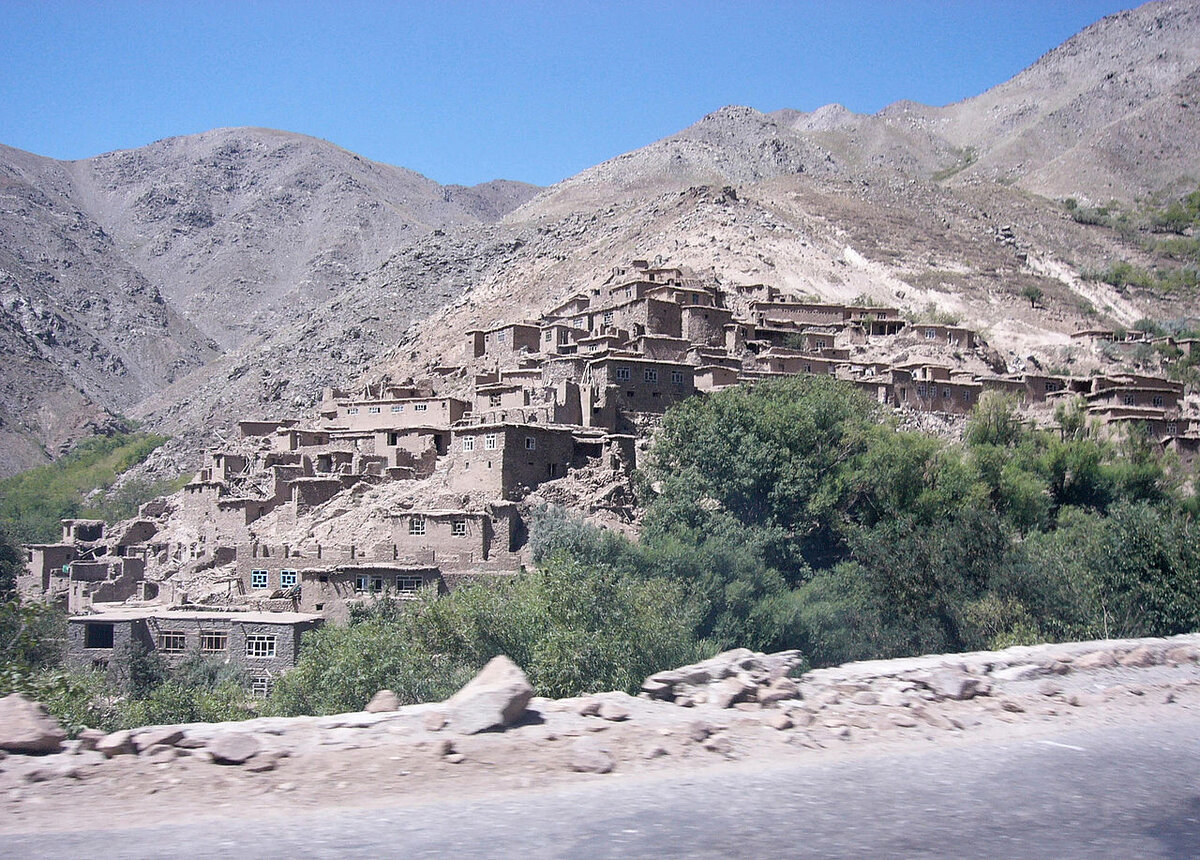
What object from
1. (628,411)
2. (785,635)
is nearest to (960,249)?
(628,411)

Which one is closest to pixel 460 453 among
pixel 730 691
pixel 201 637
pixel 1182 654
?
pixel 201 637

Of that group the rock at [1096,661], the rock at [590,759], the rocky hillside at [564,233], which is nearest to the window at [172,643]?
the rock at [590,759]

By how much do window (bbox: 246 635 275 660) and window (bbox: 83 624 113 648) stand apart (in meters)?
2.80

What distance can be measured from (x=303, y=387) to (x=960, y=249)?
3632 centimetres

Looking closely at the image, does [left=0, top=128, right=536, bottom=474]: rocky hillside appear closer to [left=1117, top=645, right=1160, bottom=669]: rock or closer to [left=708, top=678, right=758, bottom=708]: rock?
[left=1117, top=645, right=1160, bottom=669]: rock

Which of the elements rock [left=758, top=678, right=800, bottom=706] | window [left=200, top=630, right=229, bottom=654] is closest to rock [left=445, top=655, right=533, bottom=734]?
rock [left=758, top=678, right=800, bottom=706]

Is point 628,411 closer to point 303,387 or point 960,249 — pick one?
point 303,387

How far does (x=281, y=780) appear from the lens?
543cm

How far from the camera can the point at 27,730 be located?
5.54 meters

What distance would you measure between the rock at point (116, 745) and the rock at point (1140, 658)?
24.2 ft

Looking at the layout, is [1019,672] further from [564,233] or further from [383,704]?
[564,233]

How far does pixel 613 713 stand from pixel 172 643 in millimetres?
15802

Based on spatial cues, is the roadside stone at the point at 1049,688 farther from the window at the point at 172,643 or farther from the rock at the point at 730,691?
the window at the point at 172,643

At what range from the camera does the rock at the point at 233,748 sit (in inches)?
220
